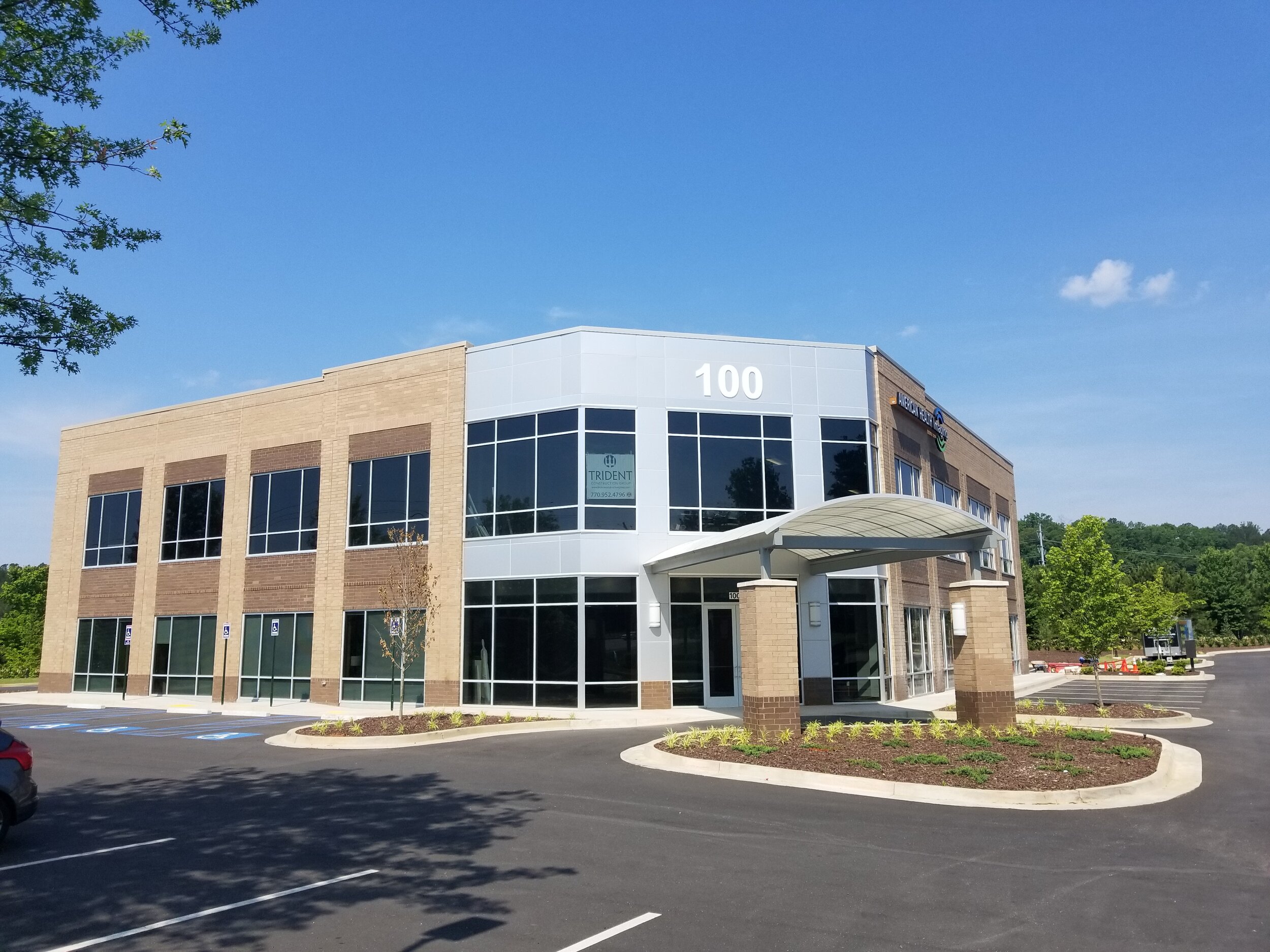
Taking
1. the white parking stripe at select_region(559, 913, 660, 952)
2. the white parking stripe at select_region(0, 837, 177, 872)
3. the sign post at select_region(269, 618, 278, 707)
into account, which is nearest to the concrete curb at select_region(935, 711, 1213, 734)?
the white parking stripe at select_region(559, 913, 660, 952)

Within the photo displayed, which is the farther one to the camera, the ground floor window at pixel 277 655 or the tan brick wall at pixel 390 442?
the ground floor window at pixel 277 655

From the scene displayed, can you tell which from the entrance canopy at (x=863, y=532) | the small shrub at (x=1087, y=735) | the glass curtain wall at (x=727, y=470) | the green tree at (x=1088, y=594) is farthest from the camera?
the glass curtain wall at (x=727, y=470)

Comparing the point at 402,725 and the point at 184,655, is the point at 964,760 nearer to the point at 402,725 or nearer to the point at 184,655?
the point at 402,725

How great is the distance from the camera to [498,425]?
85.0 ft

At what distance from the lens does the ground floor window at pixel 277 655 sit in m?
28.2

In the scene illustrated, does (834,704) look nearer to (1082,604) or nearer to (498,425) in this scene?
(1082,604)

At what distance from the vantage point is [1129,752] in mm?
13992

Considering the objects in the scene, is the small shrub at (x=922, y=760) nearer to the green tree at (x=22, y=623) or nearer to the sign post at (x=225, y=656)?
the sign post at (x=225, y=656)

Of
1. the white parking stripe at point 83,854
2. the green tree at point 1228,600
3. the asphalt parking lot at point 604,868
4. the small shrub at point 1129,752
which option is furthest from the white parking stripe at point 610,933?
the green tree at point 1228,600

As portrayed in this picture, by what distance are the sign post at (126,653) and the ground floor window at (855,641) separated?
23657 mm

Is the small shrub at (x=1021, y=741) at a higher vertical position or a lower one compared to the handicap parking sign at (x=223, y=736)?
higher

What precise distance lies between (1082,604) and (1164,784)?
12154mm

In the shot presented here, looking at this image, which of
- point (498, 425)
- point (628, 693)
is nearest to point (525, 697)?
point (628, 693)

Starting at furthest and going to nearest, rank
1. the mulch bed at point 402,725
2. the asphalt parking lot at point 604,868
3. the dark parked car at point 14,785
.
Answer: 1. the mulch bed at point 402,725
2. the dark parked car at point 14,785
3. the asphalt parking lot at point 604,868
